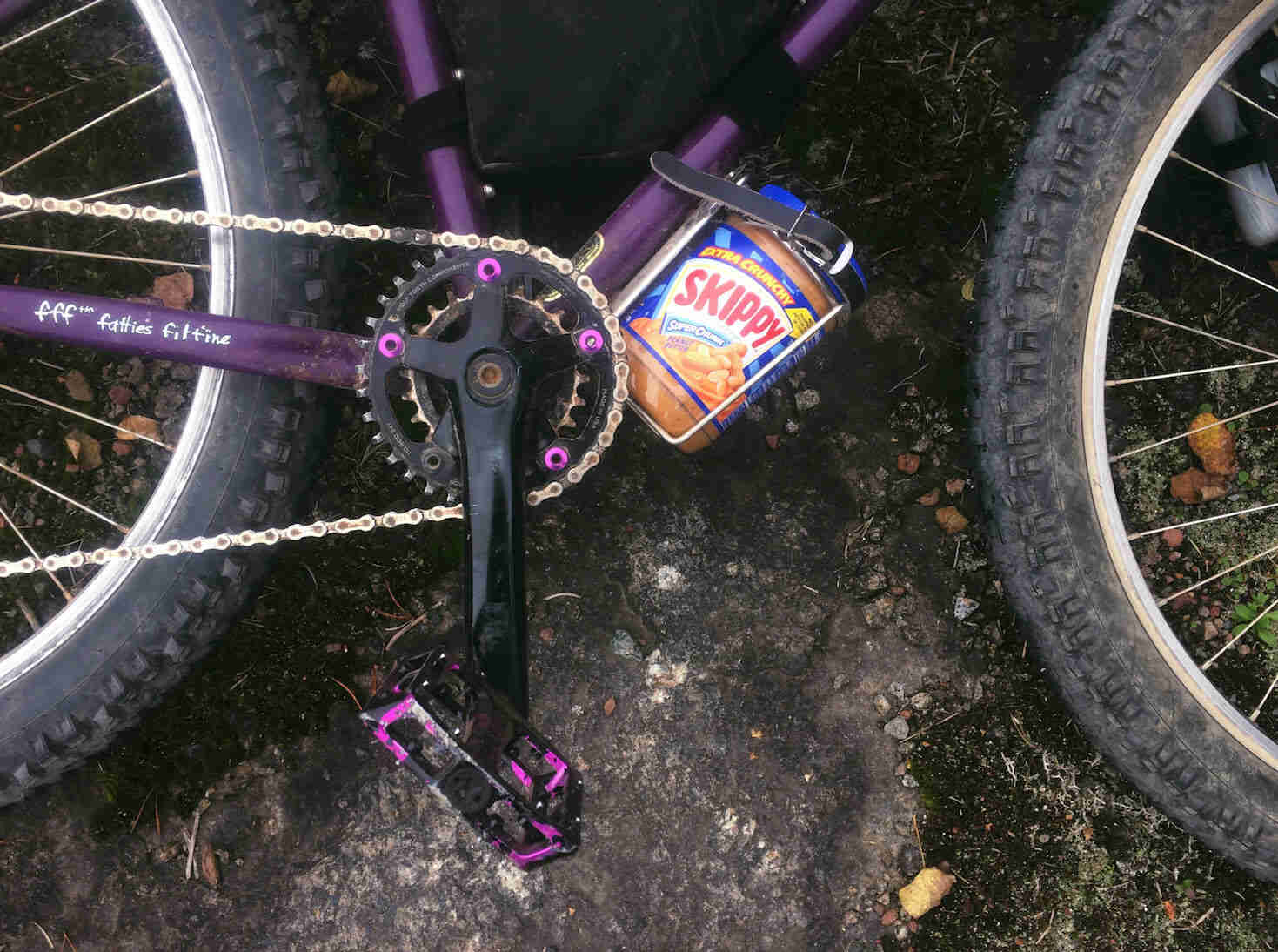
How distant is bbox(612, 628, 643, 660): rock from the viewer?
2139mm

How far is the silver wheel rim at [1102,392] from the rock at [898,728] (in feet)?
2.13

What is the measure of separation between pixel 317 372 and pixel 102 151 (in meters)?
1.05

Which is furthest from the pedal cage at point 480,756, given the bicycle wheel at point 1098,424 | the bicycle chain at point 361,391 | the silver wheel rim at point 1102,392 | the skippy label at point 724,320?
the silver wheel rim at point 1102,392

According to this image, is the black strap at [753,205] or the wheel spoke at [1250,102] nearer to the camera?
the black strap at [753,205]

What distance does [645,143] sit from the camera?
1.78 meters

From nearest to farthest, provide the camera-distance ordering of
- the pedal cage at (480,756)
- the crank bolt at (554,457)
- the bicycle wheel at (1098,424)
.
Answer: the pedal cage at (480,756)
the bicycle wheel at (1098,424)
the crank bolt at (554,457)

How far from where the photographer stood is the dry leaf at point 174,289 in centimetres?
218

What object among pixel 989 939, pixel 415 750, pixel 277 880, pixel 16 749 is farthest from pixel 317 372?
pixel 989 939

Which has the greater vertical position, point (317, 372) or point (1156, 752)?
point (317, 372)

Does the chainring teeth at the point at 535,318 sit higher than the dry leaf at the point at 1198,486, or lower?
higher

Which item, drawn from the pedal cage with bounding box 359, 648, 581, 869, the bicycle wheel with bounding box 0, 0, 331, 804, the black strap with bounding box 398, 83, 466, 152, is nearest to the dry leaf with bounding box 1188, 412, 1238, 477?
the pedal cage with bounding box 359, 648, 581, 869

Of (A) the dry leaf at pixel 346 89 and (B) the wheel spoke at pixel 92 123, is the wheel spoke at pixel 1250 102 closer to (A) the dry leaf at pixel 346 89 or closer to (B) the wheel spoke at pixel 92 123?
(A) the dry leaf at pixel 346 89

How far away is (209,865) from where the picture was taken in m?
2.13

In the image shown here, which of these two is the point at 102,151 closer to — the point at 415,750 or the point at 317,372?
the point at 317,372
